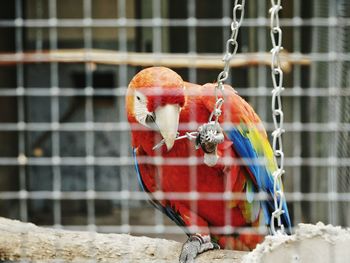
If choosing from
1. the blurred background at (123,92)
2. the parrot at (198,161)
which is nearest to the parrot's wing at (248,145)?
the parrot at (198,161)

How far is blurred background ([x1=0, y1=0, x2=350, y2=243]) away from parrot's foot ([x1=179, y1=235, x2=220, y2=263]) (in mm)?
523

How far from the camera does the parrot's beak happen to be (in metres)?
1.06

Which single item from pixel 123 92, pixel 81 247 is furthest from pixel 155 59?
pixel 81 247

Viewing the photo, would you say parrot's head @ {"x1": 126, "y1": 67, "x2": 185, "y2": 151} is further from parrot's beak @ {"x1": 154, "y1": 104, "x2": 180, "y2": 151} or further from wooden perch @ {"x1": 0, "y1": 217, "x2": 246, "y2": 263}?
wooden perch @ {"x1": 0, "y1": 217, "x2": 246, "y2": 263}

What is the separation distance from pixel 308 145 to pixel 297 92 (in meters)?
0.36

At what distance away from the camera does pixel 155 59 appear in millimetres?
1607

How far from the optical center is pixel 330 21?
61.0 inches

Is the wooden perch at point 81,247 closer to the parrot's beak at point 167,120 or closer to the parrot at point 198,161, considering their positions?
the parrot at point 198,161

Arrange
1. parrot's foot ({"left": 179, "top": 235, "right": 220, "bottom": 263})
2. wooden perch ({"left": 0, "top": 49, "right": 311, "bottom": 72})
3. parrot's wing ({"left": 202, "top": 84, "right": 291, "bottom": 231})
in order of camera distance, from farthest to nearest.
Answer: wooden perch ({"left": 0, "top": 49, "right": 311, "bottom": 72})
parrot's wing ({"left": 202, "top": 84, "right": 291, "bottom": 231})
parrot's foot ({"left": 179, "top": 235, "right": 220, "bottom": 263})

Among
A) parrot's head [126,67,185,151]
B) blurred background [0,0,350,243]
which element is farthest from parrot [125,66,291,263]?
blurred background [0,0,350,243]

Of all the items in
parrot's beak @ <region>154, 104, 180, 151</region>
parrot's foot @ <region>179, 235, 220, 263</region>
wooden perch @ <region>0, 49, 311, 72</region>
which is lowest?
parrot's foot @ <region>179, 235, 220, 263</region>

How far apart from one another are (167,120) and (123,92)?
0.60 metres

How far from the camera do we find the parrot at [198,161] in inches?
42.1

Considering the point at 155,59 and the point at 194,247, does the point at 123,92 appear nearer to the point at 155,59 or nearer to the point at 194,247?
the point at 155,59
